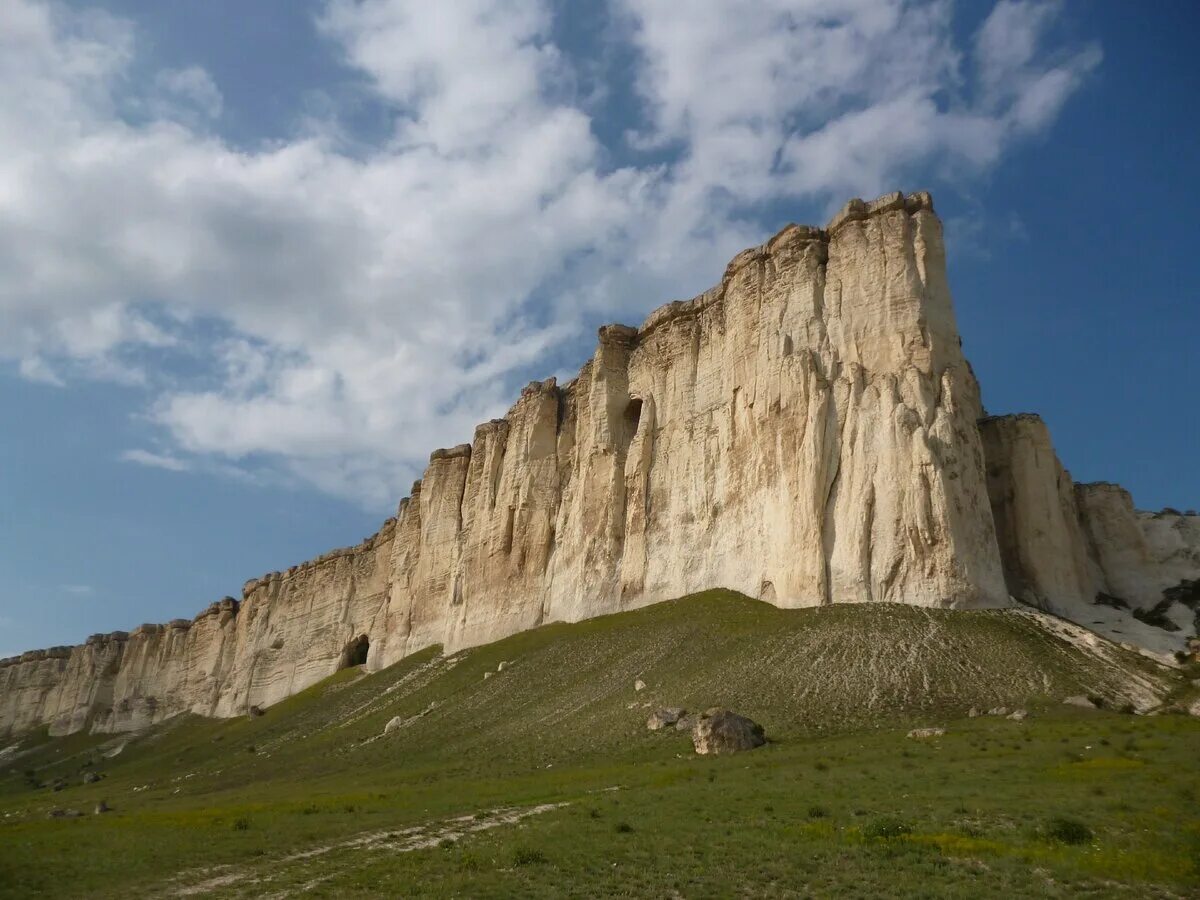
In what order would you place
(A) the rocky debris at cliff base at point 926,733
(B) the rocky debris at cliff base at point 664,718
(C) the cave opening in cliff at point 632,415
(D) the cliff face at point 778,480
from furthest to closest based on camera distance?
(C) the cave opening in cliff at point 632,415
(D) the cliff face at point 778,480
(B) the rocky debris at cliff base at point 664,718
(A) the rocky debris at cliff base at point 926,733

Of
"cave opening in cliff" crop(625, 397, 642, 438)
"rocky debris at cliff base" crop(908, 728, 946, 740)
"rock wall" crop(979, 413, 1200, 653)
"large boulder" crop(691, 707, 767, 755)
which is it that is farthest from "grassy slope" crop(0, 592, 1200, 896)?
"cave opening in cliff" crop(625, 397, 642, 438)

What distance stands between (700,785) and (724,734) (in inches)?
252

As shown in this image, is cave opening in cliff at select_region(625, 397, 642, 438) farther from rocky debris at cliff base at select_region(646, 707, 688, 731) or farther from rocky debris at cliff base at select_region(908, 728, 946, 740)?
rocky debris at cliff base at select_region(908, 728, 946, 740)

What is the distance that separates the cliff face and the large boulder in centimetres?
1420

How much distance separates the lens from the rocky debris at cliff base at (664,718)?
37.6 metres

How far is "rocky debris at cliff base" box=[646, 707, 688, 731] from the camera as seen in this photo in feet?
123

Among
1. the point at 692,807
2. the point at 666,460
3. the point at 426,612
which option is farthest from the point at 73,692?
the point at 692,807

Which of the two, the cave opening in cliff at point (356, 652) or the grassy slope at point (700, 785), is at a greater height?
the cave opening in cliff at point (356, 652)

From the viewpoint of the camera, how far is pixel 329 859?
66.1 ft

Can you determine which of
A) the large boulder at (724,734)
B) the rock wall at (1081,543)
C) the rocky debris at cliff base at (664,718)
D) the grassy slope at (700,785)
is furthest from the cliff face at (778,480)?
the large boulder at (724,734)

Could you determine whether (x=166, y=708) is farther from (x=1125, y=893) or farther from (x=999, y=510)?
(x=1125, y=893)

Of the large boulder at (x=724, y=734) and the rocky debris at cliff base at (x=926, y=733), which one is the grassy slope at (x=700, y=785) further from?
the large boulder at (x=724, y=734)

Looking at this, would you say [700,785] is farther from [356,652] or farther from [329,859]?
[356,652]

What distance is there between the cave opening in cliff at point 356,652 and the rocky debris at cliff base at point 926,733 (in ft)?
223
